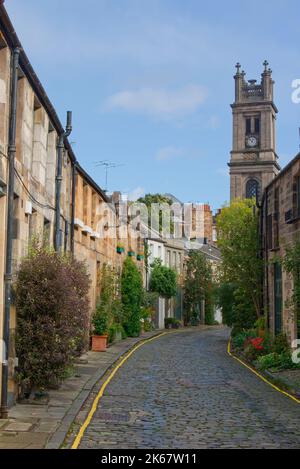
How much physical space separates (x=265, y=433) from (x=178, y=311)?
144ft

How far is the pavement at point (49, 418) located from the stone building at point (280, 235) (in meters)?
6.72

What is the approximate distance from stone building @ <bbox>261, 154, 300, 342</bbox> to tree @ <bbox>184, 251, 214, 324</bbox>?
28.0 meters

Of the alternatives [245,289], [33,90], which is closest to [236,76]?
[245,289]

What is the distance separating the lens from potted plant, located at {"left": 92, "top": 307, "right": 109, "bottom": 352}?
24.7m

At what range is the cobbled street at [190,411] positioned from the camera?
32.6 ft

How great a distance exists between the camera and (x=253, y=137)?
303 ft

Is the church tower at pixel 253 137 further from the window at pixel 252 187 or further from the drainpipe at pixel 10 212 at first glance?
the drainpipe at pixel 10 212

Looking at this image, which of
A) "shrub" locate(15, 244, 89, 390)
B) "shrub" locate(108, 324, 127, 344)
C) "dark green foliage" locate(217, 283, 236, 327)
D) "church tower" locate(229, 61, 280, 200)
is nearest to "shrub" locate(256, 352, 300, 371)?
"shrub" locate(108, 324, 127, 344)

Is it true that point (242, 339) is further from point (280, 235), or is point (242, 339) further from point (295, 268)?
point (295, 268)

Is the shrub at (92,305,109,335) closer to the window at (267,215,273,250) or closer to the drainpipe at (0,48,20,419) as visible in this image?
the window at (267,215,273,250)

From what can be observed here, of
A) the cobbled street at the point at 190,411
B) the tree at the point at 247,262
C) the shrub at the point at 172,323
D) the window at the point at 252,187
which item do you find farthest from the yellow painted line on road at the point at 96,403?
the window at the point at 252,187

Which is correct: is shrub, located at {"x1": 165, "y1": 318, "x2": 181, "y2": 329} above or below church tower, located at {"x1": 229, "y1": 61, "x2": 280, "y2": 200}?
below

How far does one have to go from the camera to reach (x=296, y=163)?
20375mm
